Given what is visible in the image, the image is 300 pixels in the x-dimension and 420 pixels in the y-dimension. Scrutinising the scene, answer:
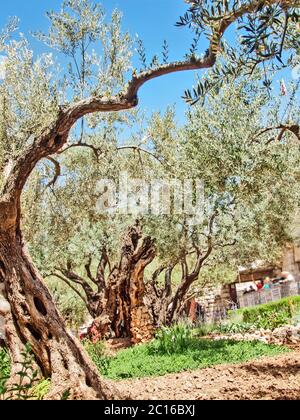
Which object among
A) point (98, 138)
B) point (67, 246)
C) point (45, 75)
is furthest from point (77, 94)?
point (67, 246)

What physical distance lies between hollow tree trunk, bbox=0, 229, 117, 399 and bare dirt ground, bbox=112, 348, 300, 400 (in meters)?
0.83

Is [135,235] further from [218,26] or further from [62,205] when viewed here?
[218,26]

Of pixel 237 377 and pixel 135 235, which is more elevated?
pixel 135 235

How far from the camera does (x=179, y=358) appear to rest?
9.30 metres

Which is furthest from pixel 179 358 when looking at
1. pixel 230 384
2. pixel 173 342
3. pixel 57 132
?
pixel 57 132

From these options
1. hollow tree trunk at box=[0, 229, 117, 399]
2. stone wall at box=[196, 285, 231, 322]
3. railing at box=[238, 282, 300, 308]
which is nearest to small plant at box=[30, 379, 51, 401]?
hollow tree trunk at box=[0, 229, 117, 399]

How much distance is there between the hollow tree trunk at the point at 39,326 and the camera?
495 cm

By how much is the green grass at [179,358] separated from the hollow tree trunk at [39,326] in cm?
323

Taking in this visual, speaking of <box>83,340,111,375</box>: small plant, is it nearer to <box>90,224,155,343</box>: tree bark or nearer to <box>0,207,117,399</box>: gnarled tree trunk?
<box>0,207,117,399</box>: gnarled tree trunk

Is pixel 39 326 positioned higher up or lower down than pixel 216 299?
higher up

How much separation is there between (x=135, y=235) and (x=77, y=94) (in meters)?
4.68

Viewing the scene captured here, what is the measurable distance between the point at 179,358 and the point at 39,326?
4845mm

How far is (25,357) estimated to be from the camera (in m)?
4.89

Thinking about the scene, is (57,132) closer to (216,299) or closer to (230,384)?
(230,384)
